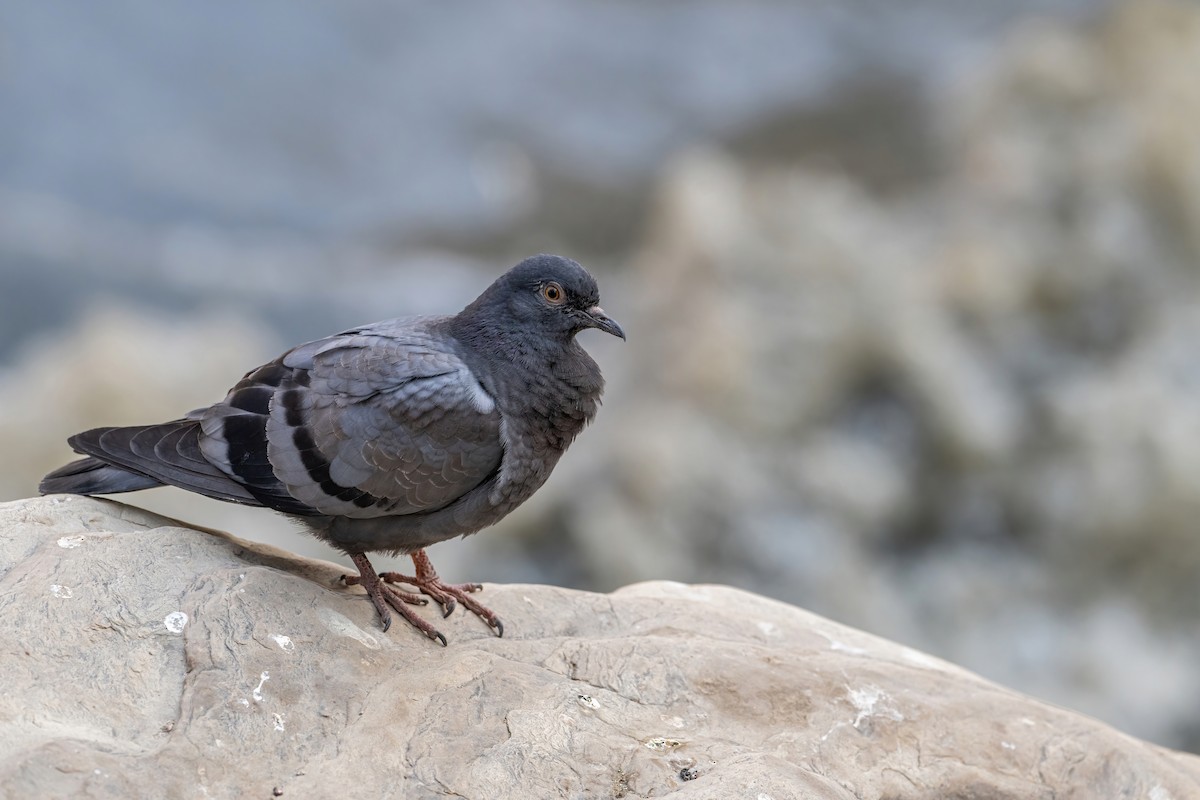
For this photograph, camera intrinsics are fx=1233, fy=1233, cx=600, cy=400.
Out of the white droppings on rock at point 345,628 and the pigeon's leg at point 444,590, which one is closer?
the white droppings on rock at point 345,628

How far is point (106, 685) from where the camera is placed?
4.16 m

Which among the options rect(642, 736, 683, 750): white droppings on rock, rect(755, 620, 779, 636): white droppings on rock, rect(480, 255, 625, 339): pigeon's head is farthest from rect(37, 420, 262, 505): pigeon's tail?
rect(755, 620, 779, 636): white droppings on rock

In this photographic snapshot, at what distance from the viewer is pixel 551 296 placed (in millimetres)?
5387

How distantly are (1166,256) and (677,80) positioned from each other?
8.58 meters

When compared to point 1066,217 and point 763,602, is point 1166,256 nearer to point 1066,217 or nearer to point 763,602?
point 1066,217

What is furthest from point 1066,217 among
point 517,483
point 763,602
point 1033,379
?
point 517,483

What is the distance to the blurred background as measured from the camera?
1066 centimetres

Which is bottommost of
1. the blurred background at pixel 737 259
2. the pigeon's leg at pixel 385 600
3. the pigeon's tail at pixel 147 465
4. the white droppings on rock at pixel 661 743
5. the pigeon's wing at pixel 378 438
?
the white droppings on rock at pixel 661 743

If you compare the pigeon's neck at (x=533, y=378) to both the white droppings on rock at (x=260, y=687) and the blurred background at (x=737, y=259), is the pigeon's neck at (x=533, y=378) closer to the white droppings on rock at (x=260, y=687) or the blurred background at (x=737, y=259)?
the white droppings on rock at (x=260, y=687)

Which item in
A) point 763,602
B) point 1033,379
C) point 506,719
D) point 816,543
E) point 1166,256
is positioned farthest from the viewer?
point 1166,256

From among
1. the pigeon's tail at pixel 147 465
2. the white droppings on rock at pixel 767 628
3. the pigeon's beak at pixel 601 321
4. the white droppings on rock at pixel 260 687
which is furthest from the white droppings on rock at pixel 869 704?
the pigeon's tail at pixel 147 465

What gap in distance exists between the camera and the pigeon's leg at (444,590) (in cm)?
530

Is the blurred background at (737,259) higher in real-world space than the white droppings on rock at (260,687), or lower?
higher

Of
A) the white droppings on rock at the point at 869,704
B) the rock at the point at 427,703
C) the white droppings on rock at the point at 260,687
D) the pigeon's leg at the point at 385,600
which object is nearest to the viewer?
the rock at the point at 427,703
